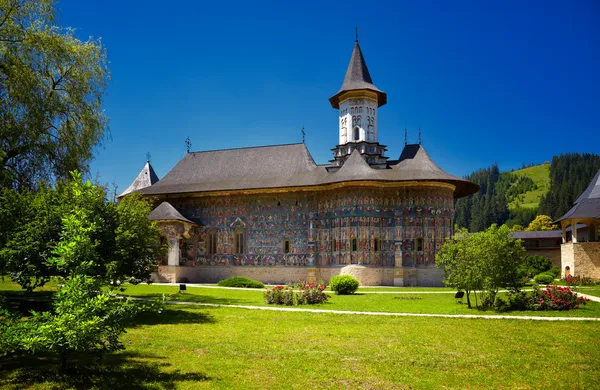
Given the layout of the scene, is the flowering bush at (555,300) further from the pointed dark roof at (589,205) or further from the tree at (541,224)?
the tree at (541,224)

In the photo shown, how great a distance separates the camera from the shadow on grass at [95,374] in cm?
852

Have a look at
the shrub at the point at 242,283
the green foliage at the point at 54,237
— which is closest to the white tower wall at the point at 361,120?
the shrub at the point at 242,283

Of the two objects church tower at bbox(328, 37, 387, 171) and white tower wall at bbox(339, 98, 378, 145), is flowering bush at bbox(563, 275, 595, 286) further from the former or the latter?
white tower wall at bbox(339, 98, 378, 145)

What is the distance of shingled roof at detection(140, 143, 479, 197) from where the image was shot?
111ft

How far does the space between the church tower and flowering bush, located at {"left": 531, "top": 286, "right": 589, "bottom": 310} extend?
66.6 ft

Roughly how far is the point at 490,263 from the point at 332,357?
32.1ft

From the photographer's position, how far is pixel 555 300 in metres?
18.1

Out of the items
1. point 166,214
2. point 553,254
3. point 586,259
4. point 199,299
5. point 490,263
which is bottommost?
point 199,299

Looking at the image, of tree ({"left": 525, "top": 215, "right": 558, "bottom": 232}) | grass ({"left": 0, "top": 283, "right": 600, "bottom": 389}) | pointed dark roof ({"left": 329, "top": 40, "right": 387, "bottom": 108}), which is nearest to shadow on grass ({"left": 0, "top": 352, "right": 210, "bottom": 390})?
grass ({"left": 0, "top": 283, "right": 600, "bottom": 389})

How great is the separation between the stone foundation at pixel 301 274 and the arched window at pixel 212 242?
128cm

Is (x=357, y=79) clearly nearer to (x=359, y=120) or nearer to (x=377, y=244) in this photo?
(x=359, y=120)

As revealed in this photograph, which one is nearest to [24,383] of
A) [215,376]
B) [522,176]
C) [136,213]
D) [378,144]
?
[215,376]

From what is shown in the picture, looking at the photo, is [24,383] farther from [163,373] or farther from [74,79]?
[74,79]

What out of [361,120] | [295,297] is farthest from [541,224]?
[295,297]
